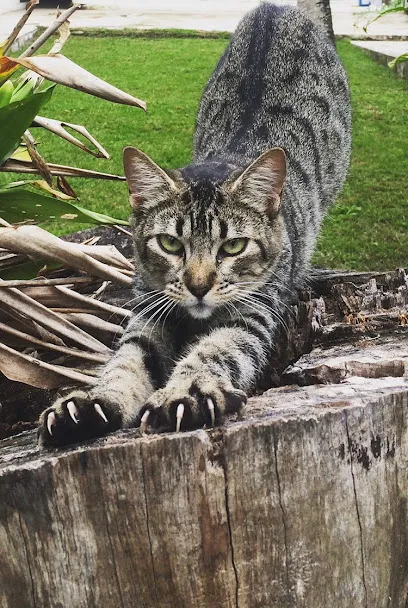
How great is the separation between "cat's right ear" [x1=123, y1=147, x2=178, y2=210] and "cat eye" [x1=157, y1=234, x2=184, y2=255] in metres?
0.13

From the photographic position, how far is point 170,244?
101 inches

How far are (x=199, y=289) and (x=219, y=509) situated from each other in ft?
2.80

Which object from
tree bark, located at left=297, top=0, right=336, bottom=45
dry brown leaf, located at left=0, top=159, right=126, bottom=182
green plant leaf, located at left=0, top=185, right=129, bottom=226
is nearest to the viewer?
green plant leaf, located at left=0, top=185, right=129, bottom=226

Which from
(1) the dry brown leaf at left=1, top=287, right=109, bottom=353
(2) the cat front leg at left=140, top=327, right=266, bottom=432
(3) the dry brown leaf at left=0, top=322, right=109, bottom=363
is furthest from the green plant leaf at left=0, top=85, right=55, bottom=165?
(2) the cat front leg at left=140, top=327, right=266, bottom=432

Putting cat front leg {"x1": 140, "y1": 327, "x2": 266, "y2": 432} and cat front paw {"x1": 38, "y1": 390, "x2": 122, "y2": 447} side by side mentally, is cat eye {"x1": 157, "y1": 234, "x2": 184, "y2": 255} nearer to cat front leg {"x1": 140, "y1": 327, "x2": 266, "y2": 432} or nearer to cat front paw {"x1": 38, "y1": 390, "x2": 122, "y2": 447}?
cat front leg {"x1": 140, "y1": 327, "x2": 266, "y2": 432}

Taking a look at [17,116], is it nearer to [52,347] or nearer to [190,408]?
[52,347]

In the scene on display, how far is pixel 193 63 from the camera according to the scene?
36.1 ft

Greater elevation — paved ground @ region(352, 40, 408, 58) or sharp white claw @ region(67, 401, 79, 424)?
paved ground @ region(352, 40, 408, 58)

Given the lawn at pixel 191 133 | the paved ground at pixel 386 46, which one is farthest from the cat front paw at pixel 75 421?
the paved ground at pixel 386 46

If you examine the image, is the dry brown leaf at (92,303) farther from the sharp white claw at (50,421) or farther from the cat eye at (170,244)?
the sharp white claw at (50,421)

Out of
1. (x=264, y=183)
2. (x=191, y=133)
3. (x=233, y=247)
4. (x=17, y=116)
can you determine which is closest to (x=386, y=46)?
(x=191, y=133)

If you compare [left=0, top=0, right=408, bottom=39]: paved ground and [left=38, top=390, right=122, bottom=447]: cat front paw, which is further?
[left=0, top=0, right=408, bottom=39]: paved ground

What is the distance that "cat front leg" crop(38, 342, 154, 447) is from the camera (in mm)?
1761

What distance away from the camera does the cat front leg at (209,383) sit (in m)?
1.75
